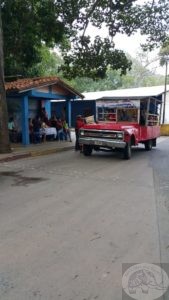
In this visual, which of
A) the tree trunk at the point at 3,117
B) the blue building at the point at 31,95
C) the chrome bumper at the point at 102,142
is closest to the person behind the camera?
the chrome bumper at the point at 102,142

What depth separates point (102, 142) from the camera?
48.0 feet

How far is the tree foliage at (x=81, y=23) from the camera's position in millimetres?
18688

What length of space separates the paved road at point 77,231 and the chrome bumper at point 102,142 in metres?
3.30

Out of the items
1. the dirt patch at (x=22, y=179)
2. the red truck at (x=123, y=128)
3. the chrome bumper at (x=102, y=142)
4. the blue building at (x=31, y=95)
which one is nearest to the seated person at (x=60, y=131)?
the blue building at (x=31, y=95)

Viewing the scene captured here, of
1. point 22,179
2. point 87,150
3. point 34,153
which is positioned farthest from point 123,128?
point 22,179

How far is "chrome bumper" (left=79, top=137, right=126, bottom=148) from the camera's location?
564 inches

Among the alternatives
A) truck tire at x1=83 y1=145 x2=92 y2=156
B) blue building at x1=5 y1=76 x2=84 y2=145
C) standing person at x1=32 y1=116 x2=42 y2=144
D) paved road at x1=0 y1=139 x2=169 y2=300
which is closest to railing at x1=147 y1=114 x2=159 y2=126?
truck tire at x1=83 y1=145 x2=92 y2=156

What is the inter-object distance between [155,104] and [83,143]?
5.48 metres

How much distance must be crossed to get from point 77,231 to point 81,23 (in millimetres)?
15590

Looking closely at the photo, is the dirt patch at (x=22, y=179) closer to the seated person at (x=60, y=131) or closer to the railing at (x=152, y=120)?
the railing at (x=152, y=120)

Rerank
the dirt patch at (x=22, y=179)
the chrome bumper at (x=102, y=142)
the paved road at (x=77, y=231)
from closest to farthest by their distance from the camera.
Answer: the paved road at (x=77, y=231)
the dirt patch at (x=22, y=179)
the chrome bumper at (x=102, y=142)

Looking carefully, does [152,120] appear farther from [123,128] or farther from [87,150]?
[87,150]

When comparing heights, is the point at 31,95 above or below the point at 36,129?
above

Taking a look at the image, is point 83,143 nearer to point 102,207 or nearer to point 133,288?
point 102,207
